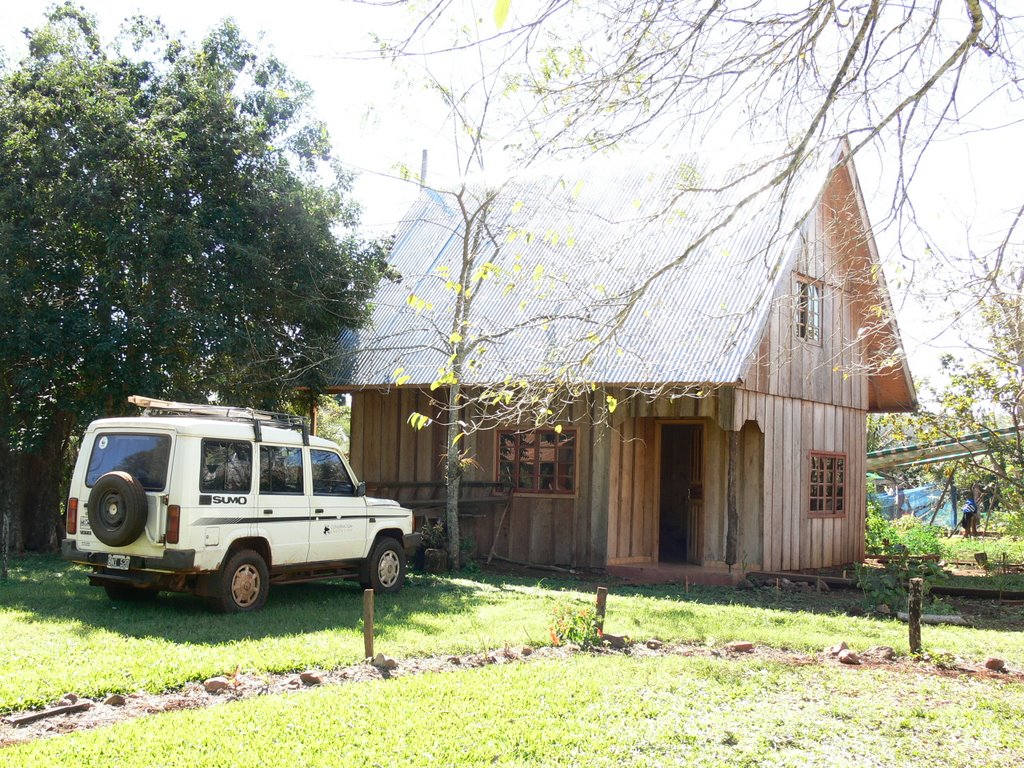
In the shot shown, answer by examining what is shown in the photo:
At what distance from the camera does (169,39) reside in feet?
52.1

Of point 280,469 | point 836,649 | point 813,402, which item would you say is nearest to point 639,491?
point 813,402

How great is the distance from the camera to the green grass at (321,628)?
7508mm

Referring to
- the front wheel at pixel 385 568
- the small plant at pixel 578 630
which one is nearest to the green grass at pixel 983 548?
the front wheel at pixel 385 568

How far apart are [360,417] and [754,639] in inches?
412

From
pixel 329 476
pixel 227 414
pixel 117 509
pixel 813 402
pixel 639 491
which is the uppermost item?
pixel 813 402

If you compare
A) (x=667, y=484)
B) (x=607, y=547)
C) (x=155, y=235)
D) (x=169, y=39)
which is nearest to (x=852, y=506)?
(x=667, y=484)

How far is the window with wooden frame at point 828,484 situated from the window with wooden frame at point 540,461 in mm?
4730

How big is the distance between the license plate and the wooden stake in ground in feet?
25.1

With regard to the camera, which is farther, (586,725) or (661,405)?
(661,405)

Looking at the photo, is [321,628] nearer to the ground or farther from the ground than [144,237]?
nearer to the ground

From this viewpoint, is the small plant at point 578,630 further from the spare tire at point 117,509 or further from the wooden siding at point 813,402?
the wooden siding at point 813,402

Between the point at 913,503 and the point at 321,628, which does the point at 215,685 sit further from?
the point at 913,503

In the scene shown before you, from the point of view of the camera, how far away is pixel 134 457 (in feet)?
33.3

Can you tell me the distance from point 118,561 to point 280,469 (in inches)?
76.5
